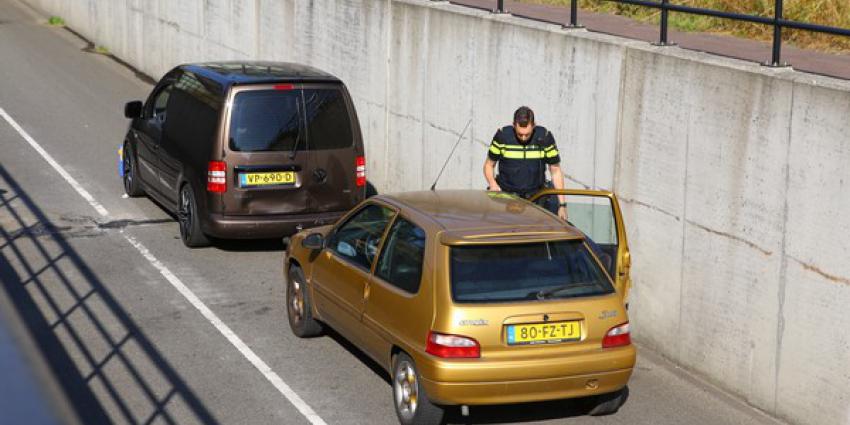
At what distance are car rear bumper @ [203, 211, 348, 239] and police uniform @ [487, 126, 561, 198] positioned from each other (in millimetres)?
2705

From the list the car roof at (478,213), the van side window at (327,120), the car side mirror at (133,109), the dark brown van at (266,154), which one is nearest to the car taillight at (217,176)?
the dark brown van at (266,154)

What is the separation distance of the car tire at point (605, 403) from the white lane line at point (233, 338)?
1.83 m

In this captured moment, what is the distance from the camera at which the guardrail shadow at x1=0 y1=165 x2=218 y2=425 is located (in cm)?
805

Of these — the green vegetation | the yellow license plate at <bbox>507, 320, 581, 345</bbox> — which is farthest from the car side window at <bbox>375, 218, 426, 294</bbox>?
the green vegetation

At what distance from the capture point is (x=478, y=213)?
26.4 feet

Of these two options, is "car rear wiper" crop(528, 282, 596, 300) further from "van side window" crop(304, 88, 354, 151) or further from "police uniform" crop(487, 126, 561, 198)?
"van side window" crop(304, 88, 354, 151)

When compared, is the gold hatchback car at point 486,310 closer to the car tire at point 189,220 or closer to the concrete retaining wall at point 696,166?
the concrete retaining wall at point 696,166

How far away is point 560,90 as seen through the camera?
36.6ft

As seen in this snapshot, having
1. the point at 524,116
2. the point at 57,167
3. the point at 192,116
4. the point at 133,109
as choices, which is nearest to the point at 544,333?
the point at 524,116

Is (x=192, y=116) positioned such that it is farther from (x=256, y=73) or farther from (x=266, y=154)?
(x=266, y=154)

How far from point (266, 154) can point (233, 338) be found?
9.60 feet

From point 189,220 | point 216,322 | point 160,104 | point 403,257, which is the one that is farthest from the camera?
point 160,104

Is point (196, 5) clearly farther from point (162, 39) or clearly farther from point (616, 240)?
point (616, 240)

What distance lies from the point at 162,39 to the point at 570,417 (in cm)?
1834
